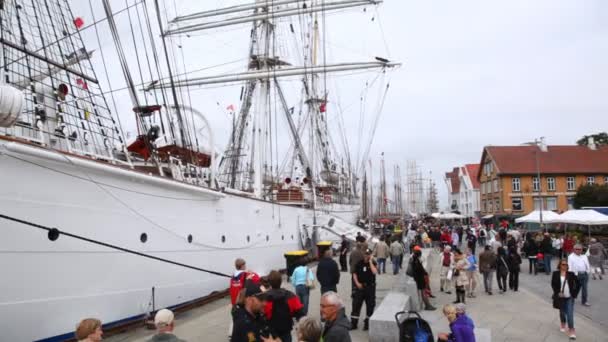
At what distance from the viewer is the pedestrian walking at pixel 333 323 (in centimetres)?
373

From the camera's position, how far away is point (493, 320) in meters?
8.99

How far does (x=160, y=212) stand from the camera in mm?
9484

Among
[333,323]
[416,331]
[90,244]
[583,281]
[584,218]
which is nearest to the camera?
[333,323]

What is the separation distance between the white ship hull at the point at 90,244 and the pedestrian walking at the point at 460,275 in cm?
618

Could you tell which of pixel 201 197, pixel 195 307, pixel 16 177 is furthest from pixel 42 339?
pixel 201 197

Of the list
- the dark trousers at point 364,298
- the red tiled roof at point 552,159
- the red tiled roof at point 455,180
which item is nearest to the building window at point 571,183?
the red tiled roof at point 552,159

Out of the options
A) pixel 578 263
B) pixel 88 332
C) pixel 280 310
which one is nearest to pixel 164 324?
pixel 88 332

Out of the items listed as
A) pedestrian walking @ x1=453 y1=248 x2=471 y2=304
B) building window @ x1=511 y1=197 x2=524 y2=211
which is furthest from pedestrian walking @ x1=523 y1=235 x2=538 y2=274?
building window @ x1=511 y1=197 x2=524 y2=211

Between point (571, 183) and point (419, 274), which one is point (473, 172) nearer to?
point (571, 183)

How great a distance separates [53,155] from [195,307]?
17.1 feet

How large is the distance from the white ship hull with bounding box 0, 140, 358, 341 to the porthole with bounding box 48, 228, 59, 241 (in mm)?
70

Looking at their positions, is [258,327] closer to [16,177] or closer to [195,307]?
[16,177]

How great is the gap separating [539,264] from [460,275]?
7441 mm

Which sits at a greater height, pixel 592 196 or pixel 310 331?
pixel 592 196
